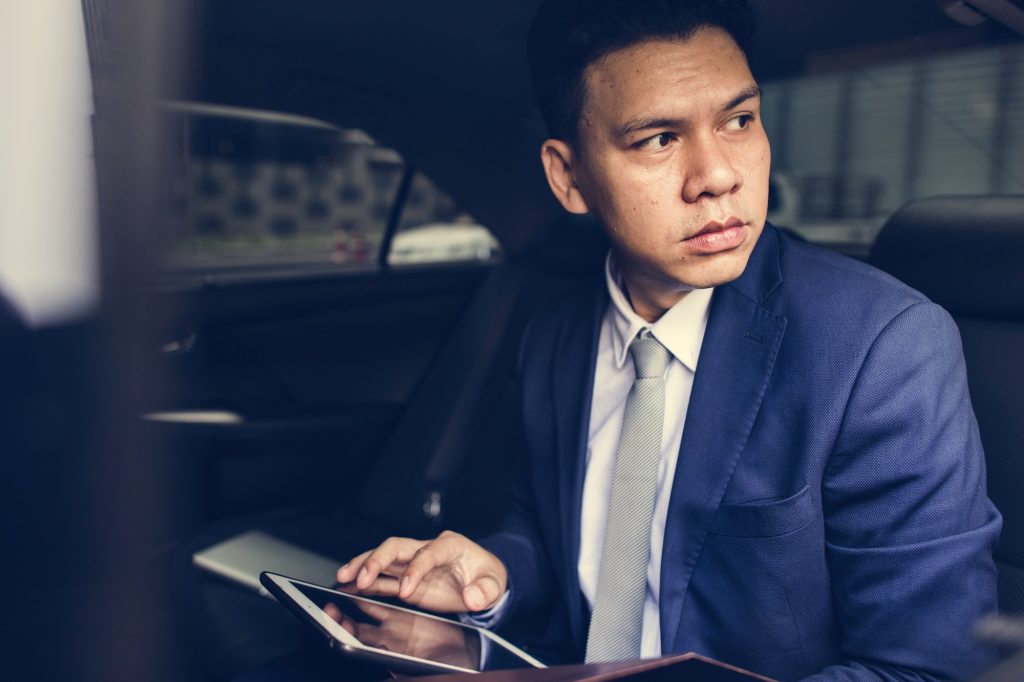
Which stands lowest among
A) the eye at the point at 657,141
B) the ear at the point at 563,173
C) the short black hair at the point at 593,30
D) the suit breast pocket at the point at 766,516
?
the suit breast pocket at the point at 766,516

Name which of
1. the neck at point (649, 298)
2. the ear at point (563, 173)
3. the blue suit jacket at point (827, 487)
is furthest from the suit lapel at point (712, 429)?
the ear at point (563, 173)

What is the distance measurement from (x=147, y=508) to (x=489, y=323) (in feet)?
5.86

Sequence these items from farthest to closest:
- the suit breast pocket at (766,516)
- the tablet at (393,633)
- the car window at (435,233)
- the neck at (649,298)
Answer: the car window at (435,233) → the neck at (649,298) → the suit breast pocket at (766,516) → the tablet at (393,633)

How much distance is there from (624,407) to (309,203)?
2.02 m

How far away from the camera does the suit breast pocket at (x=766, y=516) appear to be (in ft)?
3.50

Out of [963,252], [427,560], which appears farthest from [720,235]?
[427,560]

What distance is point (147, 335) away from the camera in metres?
0.66

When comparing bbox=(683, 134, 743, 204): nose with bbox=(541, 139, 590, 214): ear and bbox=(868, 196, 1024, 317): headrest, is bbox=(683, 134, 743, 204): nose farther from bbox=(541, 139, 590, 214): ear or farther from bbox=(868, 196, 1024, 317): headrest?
bbox=(868, 196, 1024, 317): headrest

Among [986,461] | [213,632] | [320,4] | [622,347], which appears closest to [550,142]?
[622,347]

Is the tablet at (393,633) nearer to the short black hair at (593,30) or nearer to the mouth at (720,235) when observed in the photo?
the mouth at (720,235)

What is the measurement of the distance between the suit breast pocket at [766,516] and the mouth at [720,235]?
0.98 ft

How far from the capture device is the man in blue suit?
3.32 feet

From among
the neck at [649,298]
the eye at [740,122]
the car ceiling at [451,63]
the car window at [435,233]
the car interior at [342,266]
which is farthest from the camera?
the car window at [435,233]

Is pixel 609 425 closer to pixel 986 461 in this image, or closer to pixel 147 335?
pixel 986 461
